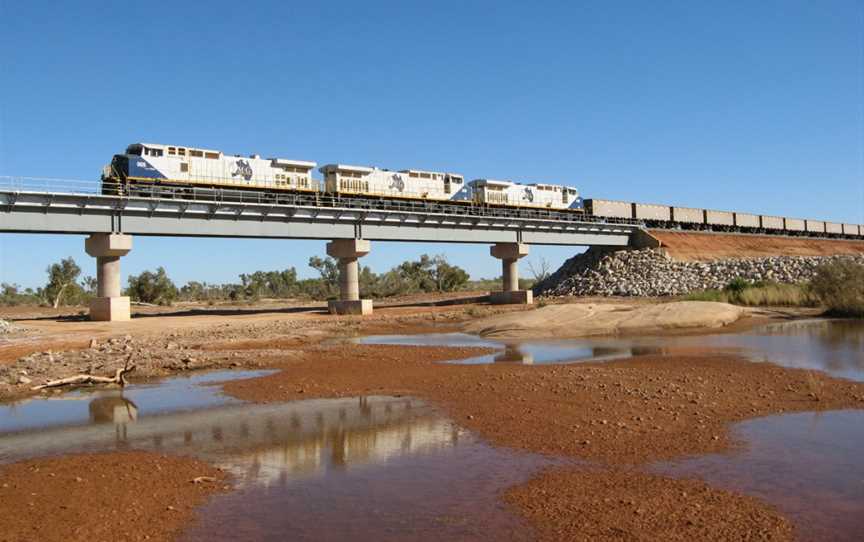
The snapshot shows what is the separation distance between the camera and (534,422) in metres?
10.6

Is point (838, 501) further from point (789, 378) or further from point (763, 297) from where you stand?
point (763, 297)

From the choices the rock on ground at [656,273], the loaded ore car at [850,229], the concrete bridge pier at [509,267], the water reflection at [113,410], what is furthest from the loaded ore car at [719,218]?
the water reflection at [113,410]

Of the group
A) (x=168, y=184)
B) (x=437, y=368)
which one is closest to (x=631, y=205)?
(x=168, y=184)

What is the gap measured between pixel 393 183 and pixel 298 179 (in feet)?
26.4

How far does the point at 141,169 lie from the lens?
35969mm

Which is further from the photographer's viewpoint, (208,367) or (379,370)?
(208,367)

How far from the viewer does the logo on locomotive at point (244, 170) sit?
134ft

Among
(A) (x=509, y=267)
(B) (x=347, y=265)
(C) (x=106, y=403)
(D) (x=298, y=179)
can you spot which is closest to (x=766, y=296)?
(A) (x=509, y=267)

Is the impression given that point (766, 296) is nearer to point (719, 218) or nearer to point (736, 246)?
point (736, 246)

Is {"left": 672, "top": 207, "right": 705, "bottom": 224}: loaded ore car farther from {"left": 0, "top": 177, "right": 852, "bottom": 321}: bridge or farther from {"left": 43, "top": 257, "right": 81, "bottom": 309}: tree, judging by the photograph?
{"left": 43, "top": 257, "right": 81, "bottom": 309}: tree

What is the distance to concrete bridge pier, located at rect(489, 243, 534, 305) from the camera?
161 ft

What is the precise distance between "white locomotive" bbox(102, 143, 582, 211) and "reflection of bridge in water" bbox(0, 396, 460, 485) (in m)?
25.2

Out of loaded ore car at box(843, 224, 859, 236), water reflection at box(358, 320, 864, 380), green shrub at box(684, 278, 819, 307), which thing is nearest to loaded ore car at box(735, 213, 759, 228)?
loaded ore car at box(843, 224, 859, 236)

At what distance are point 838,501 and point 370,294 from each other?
6313 cm
